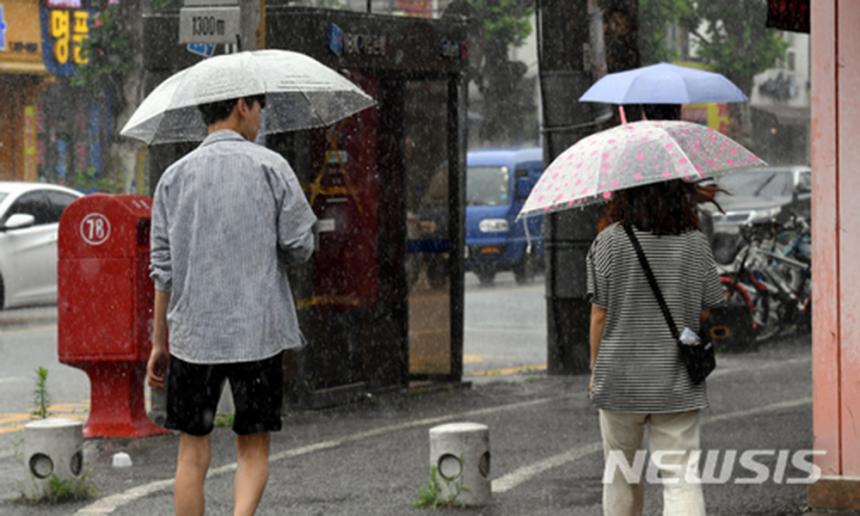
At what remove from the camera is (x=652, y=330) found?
20.0 feet

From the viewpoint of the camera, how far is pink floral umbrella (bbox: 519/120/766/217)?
614 cm

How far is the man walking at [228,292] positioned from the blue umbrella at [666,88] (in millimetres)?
4094

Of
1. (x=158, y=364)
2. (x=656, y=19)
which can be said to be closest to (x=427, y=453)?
(x=158, y=364)

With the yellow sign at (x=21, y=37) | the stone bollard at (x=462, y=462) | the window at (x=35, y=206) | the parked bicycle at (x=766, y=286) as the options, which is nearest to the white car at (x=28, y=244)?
the window at (x=35, y=206)

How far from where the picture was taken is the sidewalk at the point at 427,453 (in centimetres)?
835

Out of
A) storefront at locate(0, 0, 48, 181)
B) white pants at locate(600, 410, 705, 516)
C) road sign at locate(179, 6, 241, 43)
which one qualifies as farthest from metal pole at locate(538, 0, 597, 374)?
storefront at locate(0, 0, 48, 181)

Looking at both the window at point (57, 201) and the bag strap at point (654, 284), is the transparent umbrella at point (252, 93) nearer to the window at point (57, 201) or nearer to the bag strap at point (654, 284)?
the bag strap at point (654, 284)

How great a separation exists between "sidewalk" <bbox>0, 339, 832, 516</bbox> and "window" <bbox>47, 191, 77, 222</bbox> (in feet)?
29.8

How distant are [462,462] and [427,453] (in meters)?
1.87

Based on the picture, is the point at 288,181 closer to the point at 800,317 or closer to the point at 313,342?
the point at 313,342

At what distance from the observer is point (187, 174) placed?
21.6ft

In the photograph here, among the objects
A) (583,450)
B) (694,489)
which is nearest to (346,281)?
(583,450)

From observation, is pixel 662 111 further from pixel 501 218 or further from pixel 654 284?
pixel 501 218

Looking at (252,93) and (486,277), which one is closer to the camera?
(252,93)
